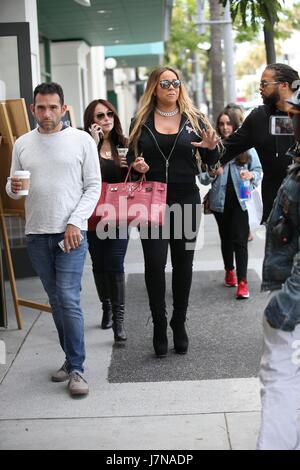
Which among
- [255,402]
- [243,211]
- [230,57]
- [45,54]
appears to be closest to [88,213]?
[255,402]

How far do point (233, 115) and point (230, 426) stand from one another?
4010mm

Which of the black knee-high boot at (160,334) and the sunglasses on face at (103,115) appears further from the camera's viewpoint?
the sunglasses on face at (103,115)

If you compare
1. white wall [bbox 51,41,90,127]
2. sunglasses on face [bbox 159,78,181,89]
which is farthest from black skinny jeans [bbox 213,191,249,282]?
white wall [bbox 51,41,90,127]

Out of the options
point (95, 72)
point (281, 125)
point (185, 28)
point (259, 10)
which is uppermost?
point (185, 28)

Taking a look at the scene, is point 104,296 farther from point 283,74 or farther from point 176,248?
point 283,74

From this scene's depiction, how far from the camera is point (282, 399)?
10.9ft

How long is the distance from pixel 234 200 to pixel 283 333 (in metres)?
4.07

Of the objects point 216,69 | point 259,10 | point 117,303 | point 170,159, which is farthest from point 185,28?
point 170,159

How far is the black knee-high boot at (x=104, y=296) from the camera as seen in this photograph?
20.0ft

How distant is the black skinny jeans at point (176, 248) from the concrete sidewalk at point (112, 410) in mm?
631

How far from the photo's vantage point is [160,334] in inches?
212

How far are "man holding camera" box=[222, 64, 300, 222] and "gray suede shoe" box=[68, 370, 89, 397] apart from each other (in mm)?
1870

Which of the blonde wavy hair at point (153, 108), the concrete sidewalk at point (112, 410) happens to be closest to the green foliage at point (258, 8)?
the blonde wavy hair at point (153, 108)

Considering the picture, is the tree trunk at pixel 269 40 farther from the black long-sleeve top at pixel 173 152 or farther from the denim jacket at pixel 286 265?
the denim jacket at pixel 286 265
